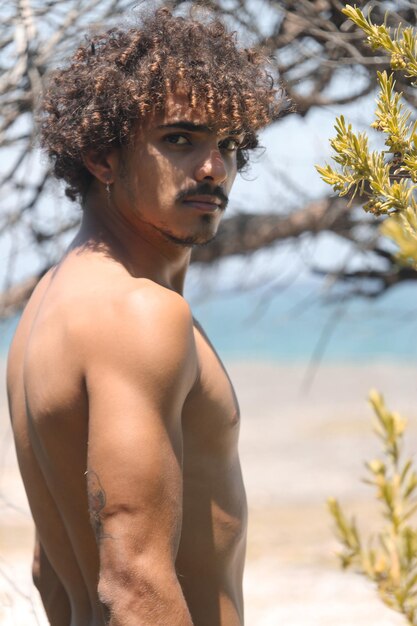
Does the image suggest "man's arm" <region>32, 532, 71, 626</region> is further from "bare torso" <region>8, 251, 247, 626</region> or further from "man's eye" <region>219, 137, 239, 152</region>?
"man's eye" <region>219, 137, 239, 152</region>

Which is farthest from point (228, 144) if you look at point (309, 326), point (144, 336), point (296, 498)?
point (309, 326)

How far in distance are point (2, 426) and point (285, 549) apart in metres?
9.75

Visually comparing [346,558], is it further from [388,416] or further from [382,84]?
[382,84]

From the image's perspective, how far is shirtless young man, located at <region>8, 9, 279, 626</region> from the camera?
5.24 ft

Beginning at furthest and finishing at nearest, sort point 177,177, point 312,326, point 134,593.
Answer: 1. point 312,326
2. point 177,177
3. point 134,593

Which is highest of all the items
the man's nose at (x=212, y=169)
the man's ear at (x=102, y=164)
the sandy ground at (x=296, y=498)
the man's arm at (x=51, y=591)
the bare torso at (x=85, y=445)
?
the man's ear at (x=102, y=164)

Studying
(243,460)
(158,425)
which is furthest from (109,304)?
(243,460)

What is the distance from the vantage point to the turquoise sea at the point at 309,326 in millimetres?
4691

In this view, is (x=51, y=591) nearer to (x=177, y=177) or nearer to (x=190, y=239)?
(x=190, y=239)

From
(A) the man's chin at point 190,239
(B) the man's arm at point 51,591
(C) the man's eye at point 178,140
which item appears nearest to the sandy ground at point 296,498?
(B) the man's arm at point 51,591

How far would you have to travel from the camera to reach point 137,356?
161cm

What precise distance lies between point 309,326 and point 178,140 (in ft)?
87.9

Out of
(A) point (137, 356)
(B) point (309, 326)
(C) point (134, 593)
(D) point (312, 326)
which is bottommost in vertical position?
(B) point (309, 326)

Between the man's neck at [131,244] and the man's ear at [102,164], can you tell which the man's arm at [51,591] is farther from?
the man's ear at [102,164]
